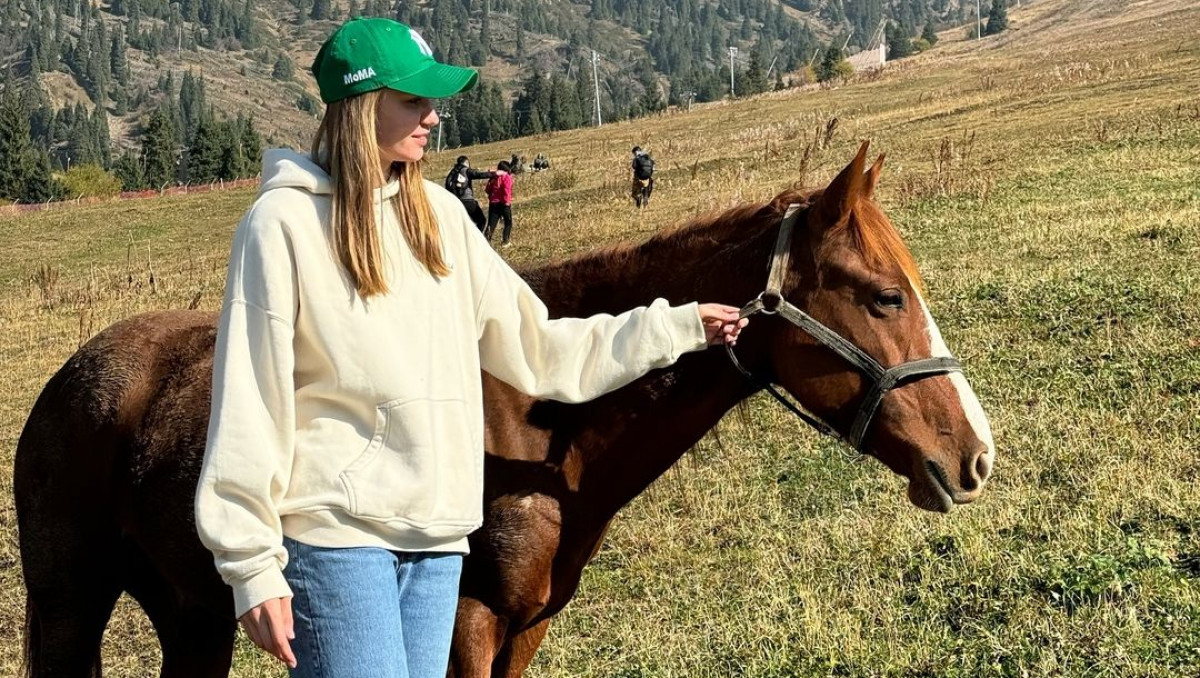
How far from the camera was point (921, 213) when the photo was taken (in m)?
17.2

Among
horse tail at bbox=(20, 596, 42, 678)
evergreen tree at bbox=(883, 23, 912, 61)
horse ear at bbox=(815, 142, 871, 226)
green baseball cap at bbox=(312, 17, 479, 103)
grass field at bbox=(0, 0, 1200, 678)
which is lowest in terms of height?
evergreen tree at bbox=(883, 23, 912, 61)

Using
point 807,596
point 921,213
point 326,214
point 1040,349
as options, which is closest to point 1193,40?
point 921,213

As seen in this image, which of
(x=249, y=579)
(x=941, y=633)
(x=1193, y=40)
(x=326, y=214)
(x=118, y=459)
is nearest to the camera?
(x=249, y=579)

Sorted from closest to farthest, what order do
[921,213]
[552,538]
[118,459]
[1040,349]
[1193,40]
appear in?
1. [552,538]
2. [118,459]
3. [1040,349]
4. [921,213]
5. [1193,40]

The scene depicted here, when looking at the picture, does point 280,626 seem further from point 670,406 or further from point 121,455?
point 121,455

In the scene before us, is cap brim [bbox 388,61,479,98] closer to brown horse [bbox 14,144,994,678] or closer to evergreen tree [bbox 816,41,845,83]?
brown horse [bbox 14,144,994,678]

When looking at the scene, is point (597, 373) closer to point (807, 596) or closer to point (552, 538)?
point (552, 538)

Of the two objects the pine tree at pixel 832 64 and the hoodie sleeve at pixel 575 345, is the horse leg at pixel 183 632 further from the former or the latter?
the pine tree at pixel 832 64

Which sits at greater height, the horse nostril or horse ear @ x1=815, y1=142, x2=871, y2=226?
horse ear @ x1=815, y1=142, x2=871, y2=226

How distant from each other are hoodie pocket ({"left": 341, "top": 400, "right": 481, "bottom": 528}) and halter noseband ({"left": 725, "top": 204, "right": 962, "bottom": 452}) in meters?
1.02

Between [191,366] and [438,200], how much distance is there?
1756 millimetres

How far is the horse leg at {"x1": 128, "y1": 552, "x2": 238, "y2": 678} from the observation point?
433 cm

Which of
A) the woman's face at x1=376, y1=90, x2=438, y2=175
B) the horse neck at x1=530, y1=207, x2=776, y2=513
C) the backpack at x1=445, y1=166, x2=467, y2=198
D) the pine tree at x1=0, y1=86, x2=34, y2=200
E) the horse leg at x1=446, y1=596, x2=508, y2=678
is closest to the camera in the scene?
the woman's face at x1=376, y1=90, x2=438, y2=175

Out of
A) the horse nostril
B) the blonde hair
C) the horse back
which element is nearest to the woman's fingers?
the blonde hair
